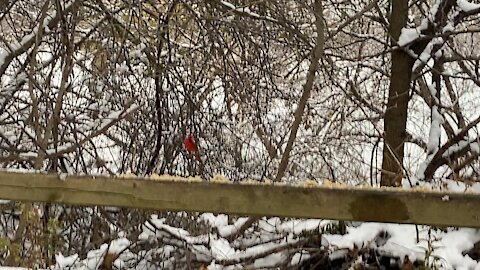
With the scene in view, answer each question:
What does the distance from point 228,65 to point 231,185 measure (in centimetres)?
268

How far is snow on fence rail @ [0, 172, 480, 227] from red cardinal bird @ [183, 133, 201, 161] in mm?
2037

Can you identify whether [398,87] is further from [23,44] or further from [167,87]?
[23,44]

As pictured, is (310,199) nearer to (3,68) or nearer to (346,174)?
(3,68)

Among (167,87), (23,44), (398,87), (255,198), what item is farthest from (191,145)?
(398,87)

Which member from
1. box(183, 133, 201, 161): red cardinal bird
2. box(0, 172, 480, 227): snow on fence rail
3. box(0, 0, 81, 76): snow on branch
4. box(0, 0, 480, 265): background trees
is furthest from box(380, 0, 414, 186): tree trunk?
box(0, 172, 480, 227): snow on fence rail

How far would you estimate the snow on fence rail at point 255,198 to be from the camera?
239 centimetres

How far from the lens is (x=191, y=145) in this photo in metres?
4.82

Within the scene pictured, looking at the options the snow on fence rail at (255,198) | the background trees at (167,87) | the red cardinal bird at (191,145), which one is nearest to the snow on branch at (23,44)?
the background trees at (167,87)

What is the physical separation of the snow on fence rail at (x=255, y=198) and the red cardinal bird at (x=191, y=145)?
2037 mm

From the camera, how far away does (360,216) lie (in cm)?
245

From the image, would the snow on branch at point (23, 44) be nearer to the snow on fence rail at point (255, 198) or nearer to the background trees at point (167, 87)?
the background trees at point (167, 87)

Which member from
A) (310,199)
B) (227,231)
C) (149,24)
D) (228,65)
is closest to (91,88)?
(149,24)

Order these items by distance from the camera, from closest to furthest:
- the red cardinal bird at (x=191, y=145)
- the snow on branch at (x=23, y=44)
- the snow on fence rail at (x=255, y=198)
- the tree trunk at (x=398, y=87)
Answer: the snow on fence rail at (x=255, y=198)
the red cardinal bird at (x=191, y=145)
the snow on branch at (x=23, y=44)
the tree trunk at (x=398, y=87)

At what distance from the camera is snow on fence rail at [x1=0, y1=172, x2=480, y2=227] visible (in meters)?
2.39
